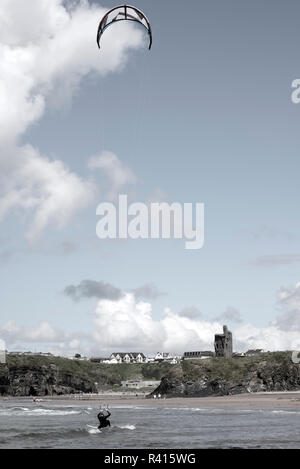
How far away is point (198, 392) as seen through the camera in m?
146

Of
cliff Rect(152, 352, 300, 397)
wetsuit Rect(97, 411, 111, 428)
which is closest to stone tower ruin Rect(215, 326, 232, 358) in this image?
cliff Rect(152, 352, 300, 397)

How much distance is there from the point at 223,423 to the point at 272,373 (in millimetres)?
93001

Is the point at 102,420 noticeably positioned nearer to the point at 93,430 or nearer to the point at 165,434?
the point at 93,430

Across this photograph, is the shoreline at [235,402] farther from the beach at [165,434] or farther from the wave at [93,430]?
the wave at [93,430]

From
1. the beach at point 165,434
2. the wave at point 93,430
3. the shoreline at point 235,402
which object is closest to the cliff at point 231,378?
the shoreline at point 235,402

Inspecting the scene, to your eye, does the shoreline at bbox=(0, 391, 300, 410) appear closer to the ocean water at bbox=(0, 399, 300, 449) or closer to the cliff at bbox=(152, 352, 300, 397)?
the cliff at bbox=(152, 352, 300, 397)

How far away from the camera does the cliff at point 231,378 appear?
147 meters

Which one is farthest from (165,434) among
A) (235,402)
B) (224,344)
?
(224,344)

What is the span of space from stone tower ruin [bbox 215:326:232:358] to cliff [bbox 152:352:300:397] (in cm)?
2760

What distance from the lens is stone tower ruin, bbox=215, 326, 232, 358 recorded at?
185625 millimetres

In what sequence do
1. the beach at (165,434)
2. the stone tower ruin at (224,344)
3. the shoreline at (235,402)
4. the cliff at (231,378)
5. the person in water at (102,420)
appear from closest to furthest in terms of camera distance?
the beach at (165,434) < the person in water at (102,420) < the shoreline at (235,402) < the cliff at (231,378) < the stone tower ruin at (224,344)

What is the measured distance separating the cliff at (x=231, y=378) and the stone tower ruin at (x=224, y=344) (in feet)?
90.6

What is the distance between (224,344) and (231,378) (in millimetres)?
38154
